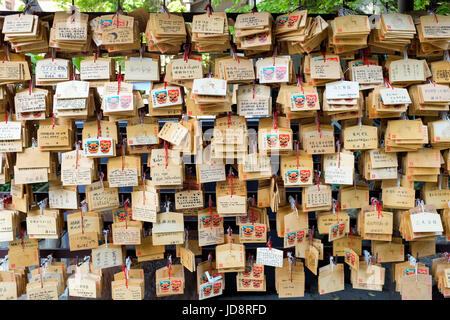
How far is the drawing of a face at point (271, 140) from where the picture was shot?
2150 millimetres

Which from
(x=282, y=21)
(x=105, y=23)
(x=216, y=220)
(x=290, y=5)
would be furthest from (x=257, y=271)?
(x=290, y=5)

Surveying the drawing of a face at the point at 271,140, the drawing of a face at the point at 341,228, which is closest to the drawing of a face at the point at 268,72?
the drawing of a face at the point at 271,140

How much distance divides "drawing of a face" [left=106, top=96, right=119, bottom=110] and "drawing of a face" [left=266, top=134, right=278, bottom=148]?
0.87 m

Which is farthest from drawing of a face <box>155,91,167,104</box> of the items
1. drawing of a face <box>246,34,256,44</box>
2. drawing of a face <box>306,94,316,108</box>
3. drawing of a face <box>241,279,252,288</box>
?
drawing of a face <box>241,279,252,288</box>

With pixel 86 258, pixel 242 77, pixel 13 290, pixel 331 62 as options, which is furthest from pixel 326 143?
pixel 13 290

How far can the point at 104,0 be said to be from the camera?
6.66 metres

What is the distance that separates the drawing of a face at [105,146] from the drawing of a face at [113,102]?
0.21m

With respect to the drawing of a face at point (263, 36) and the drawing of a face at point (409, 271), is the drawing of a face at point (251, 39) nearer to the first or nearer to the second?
the drawing of a face at point (263, 36)

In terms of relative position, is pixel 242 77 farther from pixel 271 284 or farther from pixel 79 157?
pixel 271 284

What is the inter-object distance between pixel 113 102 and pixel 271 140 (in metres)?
0.92

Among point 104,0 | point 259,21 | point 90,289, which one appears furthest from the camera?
point 104,0

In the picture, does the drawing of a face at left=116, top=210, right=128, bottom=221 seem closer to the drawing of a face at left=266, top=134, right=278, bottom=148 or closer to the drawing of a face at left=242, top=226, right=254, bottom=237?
the drawing of a face at left=242, top=226, right=254, bottom=237

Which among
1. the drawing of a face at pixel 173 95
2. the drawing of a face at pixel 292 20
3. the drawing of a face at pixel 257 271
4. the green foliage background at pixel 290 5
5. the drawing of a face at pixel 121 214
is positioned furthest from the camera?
the green foliage background at pixel 290 5

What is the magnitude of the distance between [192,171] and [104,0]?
5418mm
